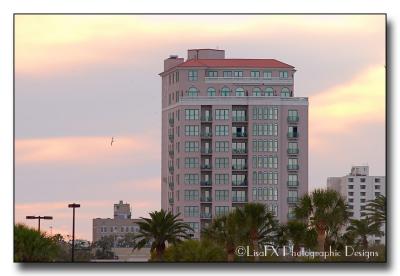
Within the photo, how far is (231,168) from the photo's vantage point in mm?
23297

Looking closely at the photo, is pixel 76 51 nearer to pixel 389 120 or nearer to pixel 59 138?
pixel 59 138

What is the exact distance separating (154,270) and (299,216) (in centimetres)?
173

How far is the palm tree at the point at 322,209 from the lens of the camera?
23.2 metres

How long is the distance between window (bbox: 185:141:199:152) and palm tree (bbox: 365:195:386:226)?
5.67 ft

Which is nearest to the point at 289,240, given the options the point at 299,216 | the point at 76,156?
the point at 299,216

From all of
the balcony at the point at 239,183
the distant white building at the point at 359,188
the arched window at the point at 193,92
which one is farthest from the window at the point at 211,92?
the distant white building at the point at 359,188

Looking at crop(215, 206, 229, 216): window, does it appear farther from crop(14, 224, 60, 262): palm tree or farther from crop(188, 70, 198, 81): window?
crop(14, 224, 60, 262): palm tree

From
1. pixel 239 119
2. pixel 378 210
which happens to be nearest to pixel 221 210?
pixel 239 119

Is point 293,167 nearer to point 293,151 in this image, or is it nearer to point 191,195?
point 293,151

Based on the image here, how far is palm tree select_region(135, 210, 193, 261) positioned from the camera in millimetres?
22672

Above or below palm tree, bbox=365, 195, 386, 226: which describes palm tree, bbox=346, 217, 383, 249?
below

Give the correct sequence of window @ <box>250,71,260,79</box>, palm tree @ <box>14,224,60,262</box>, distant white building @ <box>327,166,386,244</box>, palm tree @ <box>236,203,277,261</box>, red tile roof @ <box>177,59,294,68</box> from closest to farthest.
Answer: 1. palm tree @ <box>14,224,60,262</box>
2. distant white building @ <box>327,166,386,244</box>
3. red tile roof @ <box>177,59,294,68</box>
4. palm tree @ <box>236,203,277,261</box>
5. window @ <box>250,71,260,79</box>

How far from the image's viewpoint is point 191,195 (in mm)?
23172

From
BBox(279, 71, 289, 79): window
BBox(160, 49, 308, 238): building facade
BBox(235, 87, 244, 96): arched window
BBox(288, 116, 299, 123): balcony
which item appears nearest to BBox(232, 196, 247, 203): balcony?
BBox(160, 49, 308, 238): building facade
